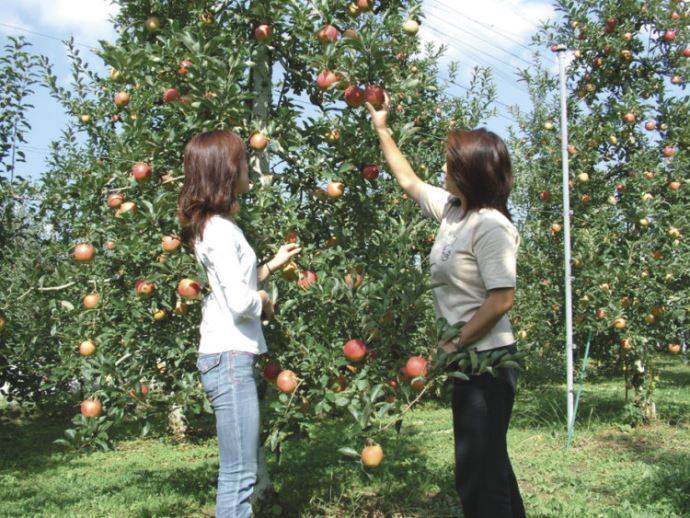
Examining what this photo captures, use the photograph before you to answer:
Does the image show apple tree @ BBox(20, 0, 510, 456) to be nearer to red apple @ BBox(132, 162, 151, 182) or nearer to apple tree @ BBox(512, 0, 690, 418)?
red apple @ BBox(132, 162, 151, 182)

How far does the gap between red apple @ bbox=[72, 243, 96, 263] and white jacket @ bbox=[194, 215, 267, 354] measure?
96 centimetres

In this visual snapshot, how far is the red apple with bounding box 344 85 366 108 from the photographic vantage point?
2.56 meters

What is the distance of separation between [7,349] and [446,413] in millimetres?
4609

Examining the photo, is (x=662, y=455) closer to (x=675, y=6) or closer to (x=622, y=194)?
(x=622, y=194)

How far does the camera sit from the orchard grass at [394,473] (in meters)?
A: 3.40

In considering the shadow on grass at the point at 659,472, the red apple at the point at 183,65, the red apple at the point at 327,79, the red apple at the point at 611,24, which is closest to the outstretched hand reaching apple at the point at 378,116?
the red apple at the point at 327,79

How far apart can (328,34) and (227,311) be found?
4.29ft

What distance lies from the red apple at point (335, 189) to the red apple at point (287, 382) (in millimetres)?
816

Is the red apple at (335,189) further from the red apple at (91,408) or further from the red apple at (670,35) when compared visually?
the red apple at (670,35)

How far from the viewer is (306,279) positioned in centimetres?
255

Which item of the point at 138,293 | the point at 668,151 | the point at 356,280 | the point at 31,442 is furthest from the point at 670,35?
the point at 31,442

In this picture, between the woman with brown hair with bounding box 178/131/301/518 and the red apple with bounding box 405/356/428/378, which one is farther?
the red apple with bounding box 405/356/428/378

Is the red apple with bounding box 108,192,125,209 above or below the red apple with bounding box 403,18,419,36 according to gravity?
below

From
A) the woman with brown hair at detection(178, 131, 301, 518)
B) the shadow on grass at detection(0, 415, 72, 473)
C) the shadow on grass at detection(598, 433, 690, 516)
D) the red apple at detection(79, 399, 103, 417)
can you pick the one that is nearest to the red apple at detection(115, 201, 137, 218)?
the woman with brown hair at detection(178, 131, 301, 518)
